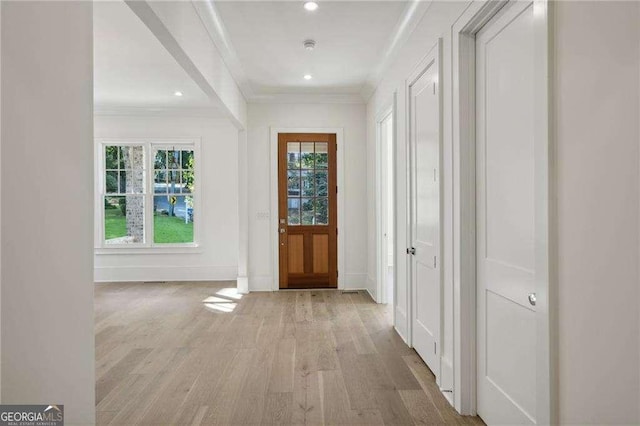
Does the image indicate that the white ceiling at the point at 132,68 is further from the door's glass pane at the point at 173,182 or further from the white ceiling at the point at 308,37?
the door's glass pane at the point at 173,182

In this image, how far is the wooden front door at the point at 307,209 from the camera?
5.50 m

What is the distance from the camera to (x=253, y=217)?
17.9 ft

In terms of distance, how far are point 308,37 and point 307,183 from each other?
2313 millimetres

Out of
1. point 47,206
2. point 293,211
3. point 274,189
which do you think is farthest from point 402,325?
point 47,206

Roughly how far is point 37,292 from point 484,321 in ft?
6.80

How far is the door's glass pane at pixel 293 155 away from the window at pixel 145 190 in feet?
5.85

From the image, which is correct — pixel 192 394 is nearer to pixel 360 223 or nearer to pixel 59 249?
pixel 59 249

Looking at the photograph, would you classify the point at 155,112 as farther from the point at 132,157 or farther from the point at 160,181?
the point at 160,181

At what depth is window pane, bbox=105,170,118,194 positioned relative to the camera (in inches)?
247

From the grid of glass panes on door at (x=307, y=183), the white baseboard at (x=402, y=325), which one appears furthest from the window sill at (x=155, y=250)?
the white baseboard at (x=402, y=325)

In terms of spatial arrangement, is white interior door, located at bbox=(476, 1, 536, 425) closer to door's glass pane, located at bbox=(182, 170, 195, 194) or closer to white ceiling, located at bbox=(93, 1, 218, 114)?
white ceiling, located at bbox=(93, 1, 218, 114)

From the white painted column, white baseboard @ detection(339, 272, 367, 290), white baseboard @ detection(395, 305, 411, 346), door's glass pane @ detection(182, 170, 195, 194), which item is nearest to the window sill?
door's glass pane @ detection(182, 170, 195, 194)

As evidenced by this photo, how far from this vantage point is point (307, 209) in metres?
5.55

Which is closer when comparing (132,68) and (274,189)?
(132,68)
